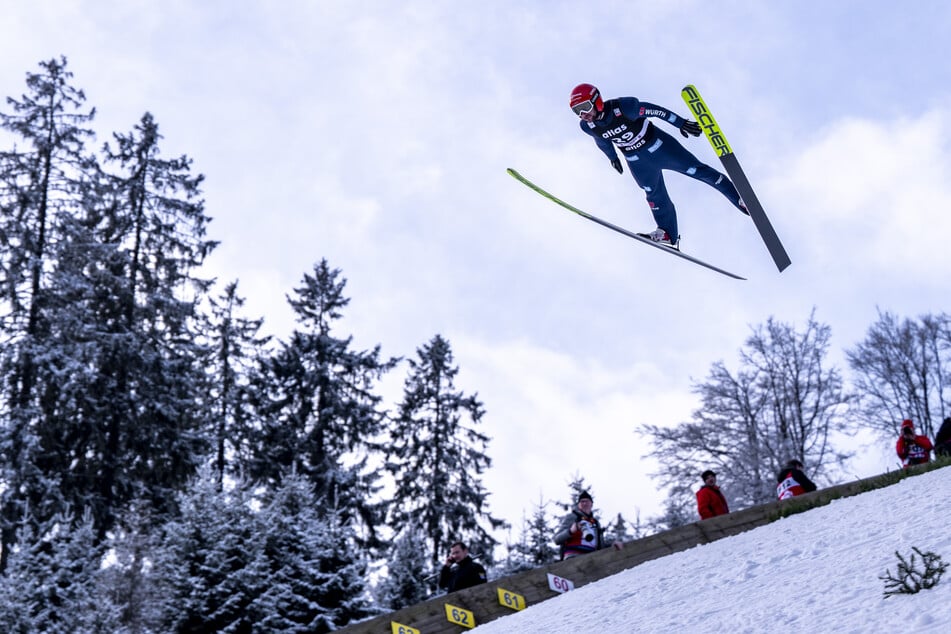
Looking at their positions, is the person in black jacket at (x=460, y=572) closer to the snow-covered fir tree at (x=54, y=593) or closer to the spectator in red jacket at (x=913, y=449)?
the spectator in red jacket at (x=913, y=449)

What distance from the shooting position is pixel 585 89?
841 cm

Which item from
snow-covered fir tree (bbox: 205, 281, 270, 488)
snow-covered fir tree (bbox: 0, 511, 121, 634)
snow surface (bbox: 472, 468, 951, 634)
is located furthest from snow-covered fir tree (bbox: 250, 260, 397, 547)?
snow surface (bbox: 472, 468, 951, 634)

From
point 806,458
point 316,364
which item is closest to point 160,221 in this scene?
point 316,364

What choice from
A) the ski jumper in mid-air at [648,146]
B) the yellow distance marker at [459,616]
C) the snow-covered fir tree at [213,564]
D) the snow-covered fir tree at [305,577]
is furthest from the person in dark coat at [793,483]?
the snow-covered fir tree at [213,564]

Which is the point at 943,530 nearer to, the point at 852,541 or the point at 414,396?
the point at 852,541

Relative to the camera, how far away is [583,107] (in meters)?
8.39

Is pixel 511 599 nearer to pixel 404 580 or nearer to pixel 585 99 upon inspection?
pixel 585 99

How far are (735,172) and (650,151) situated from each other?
2.74ft

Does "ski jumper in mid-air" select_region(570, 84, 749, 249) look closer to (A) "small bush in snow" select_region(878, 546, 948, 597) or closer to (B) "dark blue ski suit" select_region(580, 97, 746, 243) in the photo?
(B) "dark blue ski suit" select_region(580, 97, 746, 243)

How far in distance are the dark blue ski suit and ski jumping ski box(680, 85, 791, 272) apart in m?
0.24

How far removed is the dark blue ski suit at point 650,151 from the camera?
8438mm

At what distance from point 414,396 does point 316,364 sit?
439 cm

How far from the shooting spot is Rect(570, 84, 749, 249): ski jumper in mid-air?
331 inches

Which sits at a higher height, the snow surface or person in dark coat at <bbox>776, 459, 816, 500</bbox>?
person in dark coat at <bbox>776, 459, 816, 500</bbox>
